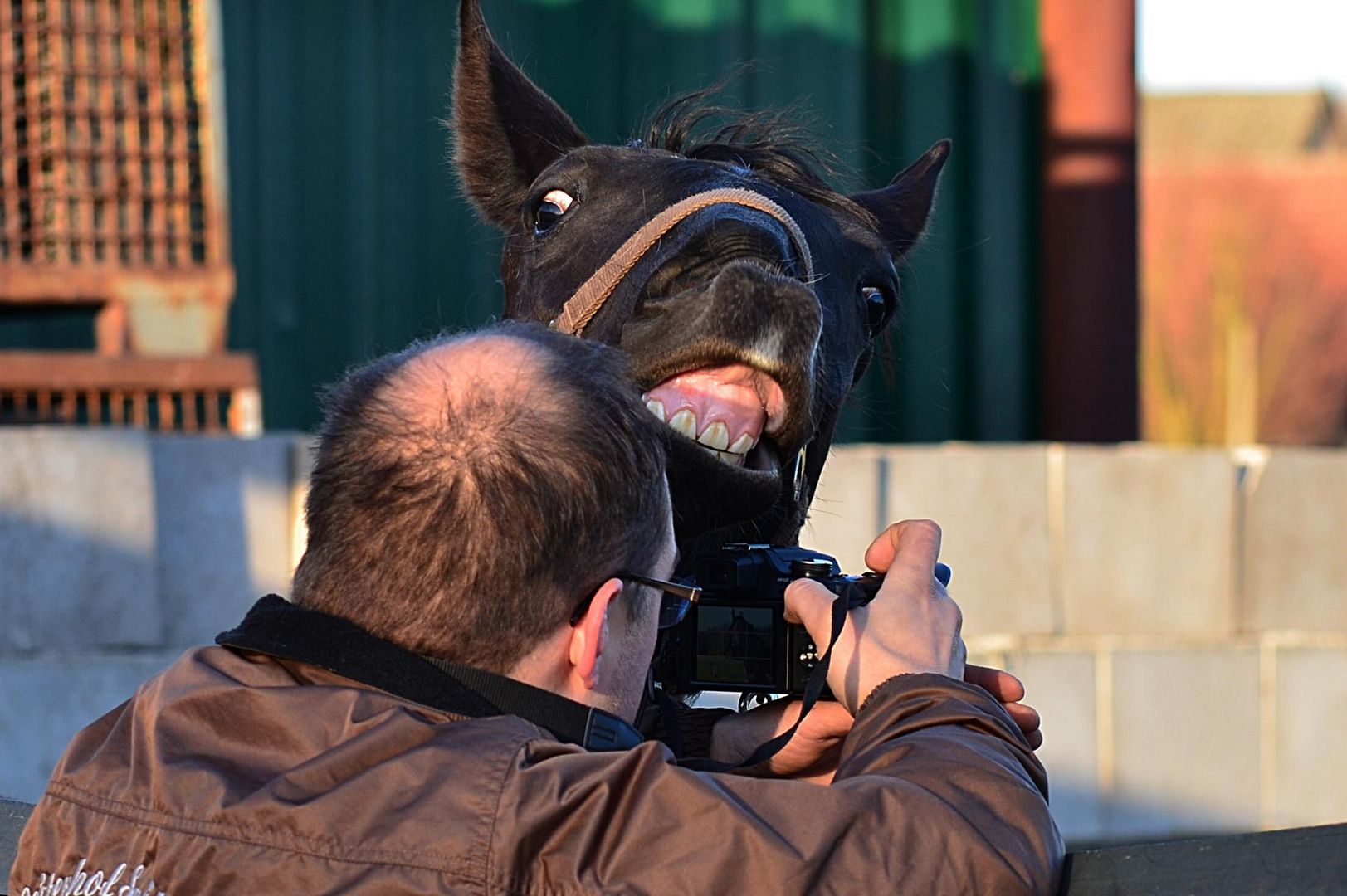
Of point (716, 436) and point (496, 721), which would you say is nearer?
point (496, 721)

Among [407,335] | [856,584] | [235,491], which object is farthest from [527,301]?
[407,335]

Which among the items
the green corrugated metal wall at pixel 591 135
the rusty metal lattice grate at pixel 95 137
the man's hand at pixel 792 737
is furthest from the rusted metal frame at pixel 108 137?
the man's hand at pixel 792 737

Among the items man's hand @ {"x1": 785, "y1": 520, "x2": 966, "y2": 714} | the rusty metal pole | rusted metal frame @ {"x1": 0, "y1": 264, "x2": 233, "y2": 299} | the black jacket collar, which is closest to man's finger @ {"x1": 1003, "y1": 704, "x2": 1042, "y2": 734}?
man's hand @ {"x1": 785, "y1": 520, "x2": 966, "y2": 714}

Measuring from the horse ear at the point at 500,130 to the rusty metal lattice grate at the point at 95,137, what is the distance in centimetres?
237

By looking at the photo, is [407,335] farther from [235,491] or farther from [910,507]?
[910,507]

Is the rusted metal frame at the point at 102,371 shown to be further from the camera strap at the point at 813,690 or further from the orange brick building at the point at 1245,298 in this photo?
the orange brick building at the point at 1245,298

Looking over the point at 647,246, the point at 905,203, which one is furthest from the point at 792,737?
the point at 905,203

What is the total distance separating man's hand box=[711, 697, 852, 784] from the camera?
1.52 metres

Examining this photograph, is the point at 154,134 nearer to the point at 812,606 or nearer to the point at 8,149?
the point at 8,149

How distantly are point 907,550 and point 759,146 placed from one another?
115 cm

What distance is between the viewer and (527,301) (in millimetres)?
2361

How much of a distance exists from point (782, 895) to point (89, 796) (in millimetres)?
559

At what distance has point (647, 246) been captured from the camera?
209cm

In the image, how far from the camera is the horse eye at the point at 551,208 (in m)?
2.37
